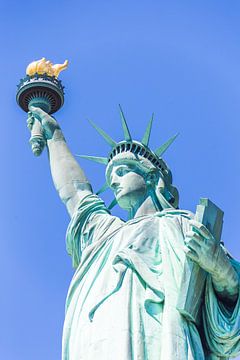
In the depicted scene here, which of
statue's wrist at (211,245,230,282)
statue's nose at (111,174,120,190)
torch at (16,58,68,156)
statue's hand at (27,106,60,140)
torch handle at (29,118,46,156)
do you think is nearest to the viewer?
statue's wrist at (211,245,230,282)

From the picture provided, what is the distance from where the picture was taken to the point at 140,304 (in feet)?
44.7

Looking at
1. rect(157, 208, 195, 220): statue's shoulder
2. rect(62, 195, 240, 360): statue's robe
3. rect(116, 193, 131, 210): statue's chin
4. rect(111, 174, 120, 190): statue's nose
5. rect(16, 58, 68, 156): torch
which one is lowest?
rect(62, 195, 240, 360): statue's robe

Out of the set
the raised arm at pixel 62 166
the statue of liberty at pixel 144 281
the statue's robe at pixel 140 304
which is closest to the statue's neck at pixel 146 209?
the statue of liberty at pixel 144 281

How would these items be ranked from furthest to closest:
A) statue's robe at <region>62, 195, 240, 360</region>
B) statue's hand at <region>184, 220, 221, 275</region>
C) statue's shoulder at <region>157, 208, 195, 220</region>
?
1. statue's shoulder at <region>157, 208, 195, 220</region>
2. statue's hand at <region>184, 220, 221, 275</region>
3. statue's robe at <region>62, 195, 240, 360</region>

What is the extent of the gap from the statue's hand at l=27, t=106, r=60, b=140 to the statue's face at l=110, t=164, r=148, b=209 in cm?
156

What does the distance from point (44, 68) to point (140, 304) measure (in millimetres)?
4821

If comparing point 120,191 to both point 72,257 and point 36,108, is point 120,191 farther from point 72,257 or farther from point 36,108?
point 36,108

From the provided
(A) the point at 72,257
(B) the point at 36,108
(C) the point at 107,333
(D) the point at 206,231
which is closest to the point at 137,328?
(C) the point at 107,333

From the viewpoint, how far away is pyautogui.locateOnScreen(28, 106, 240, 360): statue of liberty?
13320mm

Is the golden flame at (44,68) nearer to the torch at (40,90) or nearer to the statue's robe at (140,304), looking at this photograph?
the torch at (40,90)

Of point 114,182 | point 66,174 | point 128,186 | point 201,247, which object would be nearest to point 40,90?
point 66,174

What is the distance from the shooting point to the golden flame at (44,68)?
56.9ft

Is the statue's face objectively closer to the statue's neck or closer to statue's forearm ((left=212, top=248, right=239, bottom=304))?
the statue's neck

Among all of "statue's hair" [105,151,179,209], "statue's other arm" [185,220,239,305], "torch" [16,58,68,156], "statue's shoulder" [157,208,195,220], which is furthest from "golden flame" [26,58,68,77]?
"statue's other arm" [185,220,239,305]
